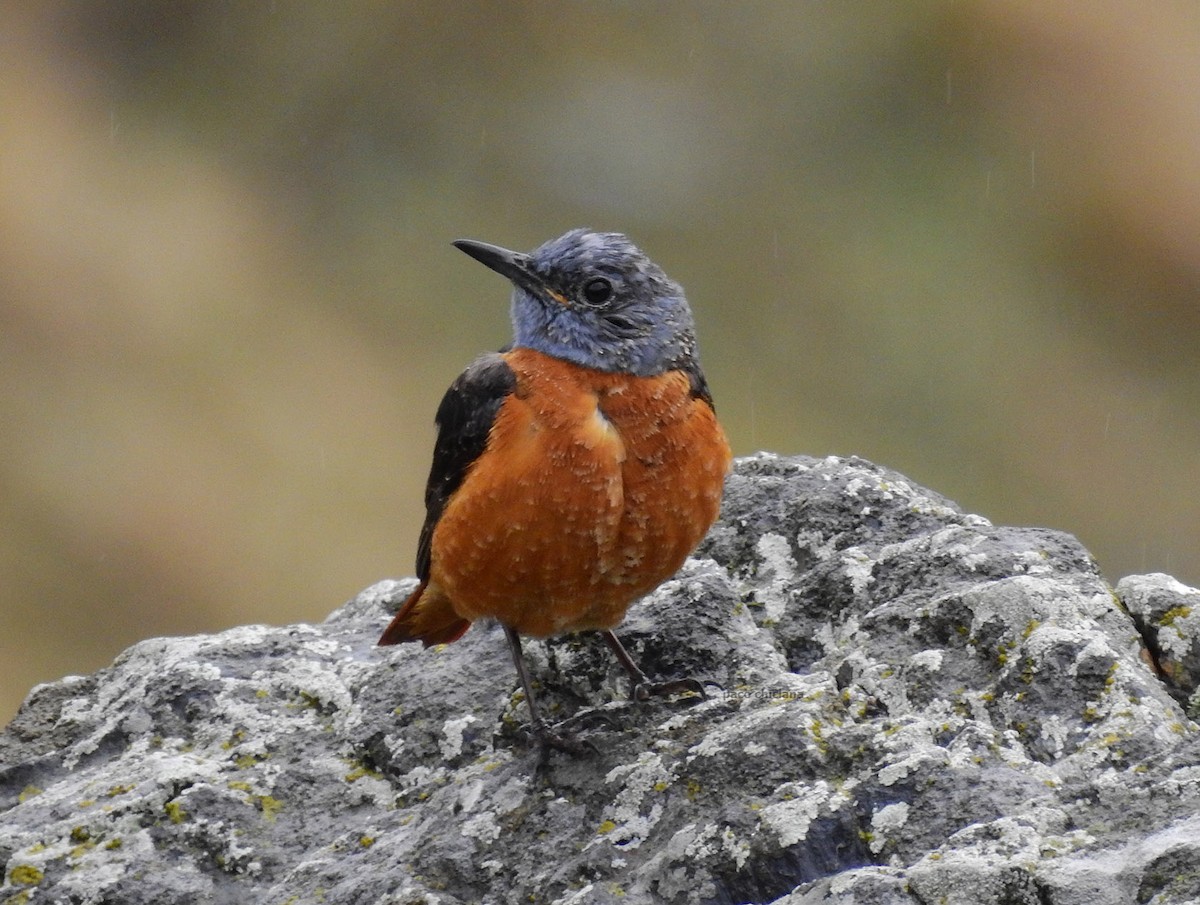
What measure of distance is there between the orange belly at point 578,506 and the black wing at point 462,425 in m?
0.10

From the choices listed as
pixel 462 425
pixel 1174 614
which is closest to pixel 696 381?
pixel 462 425

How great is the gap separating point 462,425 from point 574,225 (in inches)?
400

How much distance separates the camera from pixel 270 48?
16.6 meters

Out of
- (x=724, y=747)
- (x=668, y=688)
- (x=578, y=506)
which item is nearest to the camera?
(x=724, y=747)

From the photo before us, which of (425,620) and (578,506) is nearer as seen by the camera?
(578,506)

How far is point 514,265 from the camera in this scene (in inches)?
222

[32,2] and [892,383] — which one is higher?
[32,2]

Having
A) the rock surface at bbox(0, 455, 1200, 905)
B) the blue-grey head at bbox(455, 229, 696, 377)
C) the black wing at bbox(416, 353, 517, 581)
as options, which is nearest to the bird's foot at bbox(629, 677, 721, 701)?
the rock surface at bbox(0, 455, 1200, 905)

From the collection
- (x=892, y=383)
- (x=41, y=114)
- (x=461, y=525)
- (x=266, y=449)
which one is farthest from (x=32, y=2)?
(x=461, y=525)

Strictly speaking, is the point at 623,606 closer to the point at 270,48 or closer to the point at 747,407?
the point at 747,407

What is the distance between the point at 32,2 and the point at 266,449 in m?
6.46

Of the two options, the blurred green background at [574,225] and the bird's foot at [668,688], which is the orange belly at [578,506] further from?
the blurred green background at [574,225]

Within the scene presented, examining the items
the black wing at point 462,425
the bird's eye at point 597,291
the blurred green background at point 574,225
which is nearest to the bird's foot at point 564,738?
the black wing at point 462,425

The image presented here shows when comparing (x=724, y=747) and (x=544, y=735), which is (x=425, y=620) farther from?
(x=724, y=747)
